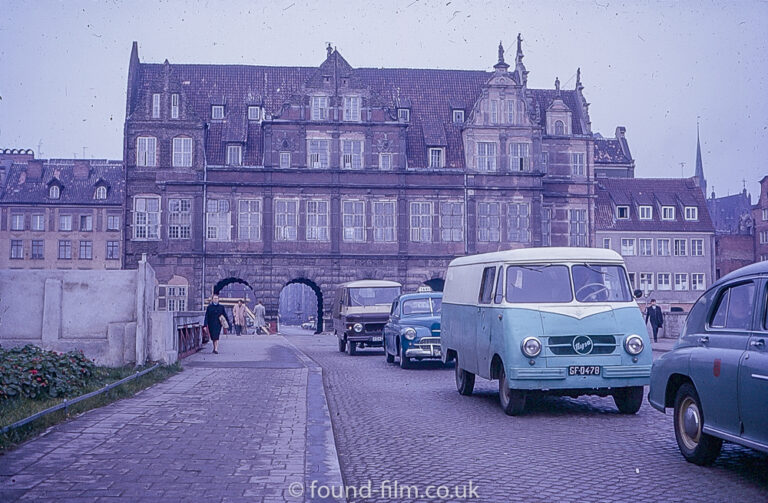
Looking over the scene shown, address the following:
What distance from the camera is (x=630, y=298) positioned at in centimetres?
1320

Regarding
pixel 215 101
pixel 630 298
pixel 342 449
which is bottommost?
pixel 342 449

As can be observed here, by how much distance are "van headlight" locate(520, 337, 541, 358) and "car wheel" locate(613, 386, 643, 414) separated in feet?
4.69

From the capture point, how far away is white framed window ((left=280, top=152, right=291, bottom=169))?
178ft

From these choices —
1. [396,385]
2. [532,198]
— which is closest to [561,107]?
[532,198]

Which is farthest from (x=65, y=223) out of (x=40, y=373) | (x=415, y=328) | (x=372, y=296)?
(x=40, y=373)

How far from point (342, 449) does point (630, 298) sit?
5.42 meters

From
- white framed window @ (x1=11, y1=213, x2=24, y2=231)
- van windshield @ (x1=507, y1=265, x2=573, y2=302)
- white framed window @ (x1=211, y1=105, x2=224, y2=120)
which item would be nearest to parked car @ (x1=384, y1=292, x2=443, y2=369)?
van windshield @ (x1=507, y1=265, x2=573, y2=302)

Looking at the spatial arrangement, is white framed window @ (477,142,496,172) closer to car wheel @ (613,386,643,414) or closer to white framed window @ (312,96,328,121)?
white framed window @ (312,96,328,121)

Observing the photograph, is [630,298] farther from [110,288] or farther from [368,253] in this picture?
[368,253]

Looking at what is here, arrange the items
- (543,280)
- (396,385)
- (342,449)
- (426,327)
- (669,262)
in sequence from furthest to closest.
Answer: (669,262) → (426,327) → (396,385) → (543,280) → (342,449)

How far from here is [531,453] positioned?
30.9 feet

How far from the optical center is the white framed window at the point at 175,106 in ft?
178

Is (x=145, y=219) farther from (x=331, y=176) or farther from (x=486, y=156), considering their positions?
(x=486, y=156)

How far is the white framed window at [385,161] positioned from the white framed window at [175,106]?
12.2 metres
